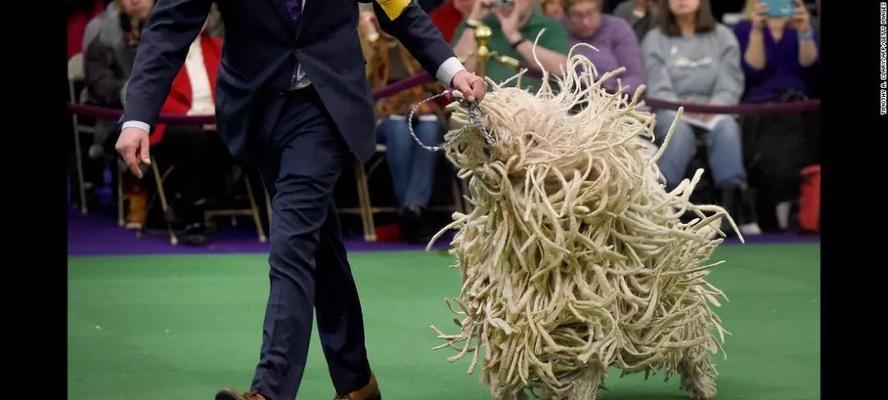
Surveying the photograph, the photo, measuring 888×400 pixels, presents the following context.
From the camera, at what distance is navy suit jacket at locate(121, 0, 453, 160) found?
471 cm

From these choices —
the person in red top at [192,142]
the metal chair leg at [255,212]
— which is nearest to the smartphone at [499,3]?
the person in red top at [192,142]

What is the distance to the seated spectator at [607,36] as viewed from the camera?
9898mm

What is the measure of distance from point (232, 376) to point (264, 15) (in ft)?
5.38

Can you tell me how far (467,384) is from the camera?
18.5 feet

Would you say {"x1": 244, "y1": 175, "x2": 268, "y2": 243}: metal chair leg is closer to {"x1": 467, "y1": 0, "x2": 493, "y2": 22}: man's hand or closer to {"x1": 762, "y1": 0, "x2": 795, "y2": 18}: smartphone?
{"x1": 467, "y1": 0, "x2": 493, "y2": 22}: man's hand

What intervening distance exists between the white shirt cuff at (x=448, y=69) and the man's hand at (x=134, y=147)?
0.90 m

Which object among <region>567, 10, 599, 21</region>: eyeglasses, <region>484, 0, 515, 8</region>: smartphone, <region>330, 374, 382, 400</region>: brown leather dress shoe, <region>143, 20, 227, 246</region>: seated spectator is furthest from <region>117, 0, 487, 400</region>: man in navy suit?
<region>567, 10, 599, 21</region>: eyeglasses

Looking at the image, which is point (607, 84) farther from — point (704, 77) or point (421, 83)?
point (421, 83)

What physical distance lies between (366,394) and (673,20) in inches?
229

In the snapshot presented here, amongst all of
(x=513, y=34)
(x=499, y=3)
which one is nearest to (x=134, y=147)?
(x=513, y=34)

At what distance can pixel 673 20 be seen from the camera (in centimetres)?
1040

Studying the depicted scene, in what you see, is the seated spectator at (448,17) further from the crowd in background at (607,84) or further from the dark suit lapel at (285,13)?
the dark suit lapel at (285,13)

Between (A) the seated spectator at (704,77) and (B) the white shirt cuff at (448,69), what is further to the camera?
(A) the seated spectator at (704,77)

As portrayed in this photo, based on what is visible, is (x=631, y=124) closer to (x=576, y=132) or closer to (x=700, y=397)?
(x=576, y=132)
